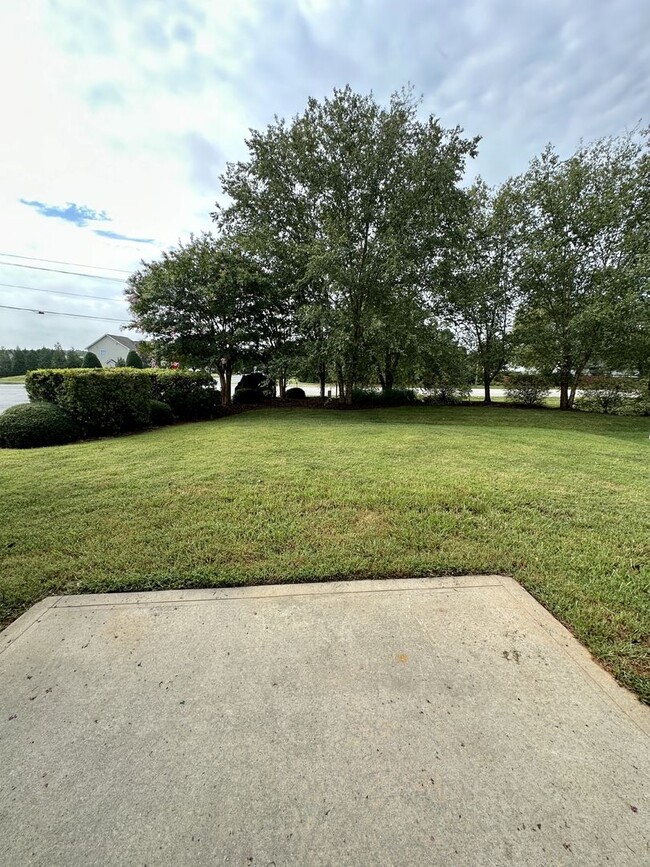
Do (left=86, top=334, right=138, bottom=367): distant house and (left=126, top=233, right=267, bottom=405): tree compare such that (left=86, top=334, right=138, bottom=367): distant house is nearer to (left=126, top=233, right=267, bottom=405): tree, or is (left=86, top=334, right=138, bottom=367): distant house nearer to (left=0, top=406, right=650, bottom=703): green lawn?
(left=126, top=233, right=267, bottom=405): tree

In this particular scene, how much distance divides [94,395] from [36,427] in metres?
1.07

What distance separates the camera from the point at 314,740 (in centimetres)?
133

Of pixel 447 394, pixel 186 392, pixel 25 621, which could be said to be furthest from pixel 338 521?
pixel 447 394

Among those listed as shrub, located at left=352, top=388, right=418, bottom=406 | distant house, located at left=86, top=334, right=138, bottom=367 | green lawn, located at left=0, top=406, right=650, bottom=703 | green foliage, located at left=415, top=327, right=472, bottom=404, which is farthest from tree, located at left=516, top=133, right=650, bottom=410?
distant house, located at left=86, top=334, right=138, bottom=367

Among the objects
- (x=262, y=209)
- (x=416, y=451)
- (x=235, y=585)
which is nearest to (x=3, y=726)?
(x=235, y=585)

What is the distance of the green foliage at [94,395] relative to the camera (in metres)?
6.61

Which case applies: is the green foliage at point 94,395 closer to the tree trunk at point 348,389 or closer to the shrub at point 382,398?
the tree trunk at point 348,389

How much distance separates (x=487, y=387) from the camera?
15273 millimetres

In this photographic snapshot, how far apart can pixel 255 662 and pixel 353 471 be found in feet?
9.66

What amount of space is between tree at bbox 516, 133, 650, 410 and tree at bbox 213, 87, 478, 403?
12.1ft

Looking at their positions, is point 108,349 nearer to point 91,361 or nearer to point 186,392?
point 91,361

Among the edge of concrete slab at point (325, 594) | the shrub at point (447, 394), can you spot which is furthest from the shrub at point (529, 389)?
the edge of concrete slab at point (325, 594)

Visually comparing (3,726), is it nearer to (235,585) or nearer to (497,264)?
(235,585)

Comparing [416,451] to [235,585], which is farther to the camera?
[416,451]
